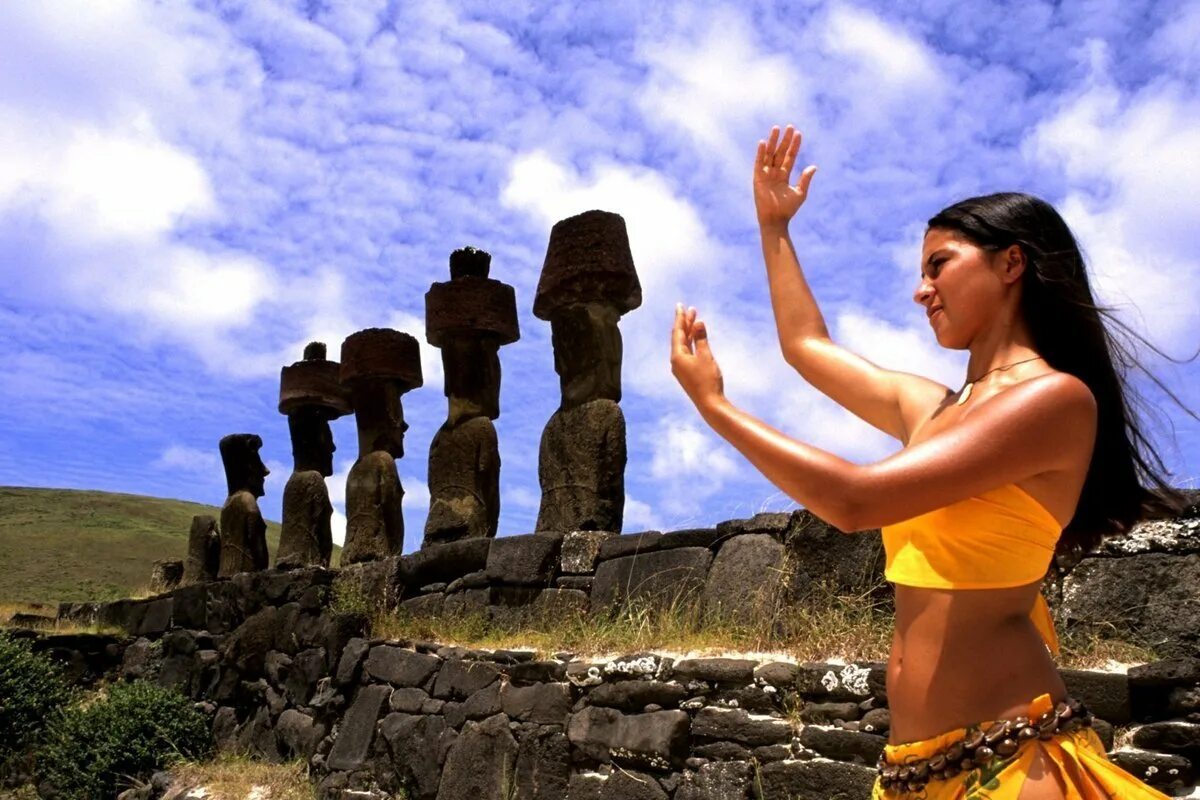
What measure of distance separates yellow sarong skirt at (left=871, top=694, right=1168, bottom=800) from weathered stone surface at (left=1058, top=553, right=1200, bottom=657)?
3404 millimetres

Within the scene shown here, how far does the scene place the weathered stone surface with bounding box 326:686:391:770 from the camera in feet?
26.8

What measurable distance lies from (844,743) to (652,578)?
2.43m

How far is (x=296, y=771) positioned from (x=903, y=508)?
25.8ft

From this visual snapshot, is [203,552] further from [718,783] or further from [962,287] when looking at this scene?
[962,287]

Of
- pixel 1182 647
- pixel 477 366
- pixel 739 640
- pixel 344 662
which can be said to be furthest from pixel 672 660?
pixel 477 366

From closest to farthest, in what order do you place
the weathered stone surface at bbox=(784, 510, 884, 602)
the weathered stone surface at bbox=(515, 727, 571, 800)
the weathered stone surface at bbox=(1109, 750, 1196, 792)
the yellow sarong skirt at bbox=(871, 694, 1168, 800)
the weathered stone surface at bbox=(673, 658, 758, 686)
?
the yellow sarong skirt at bbox=(871, 694, 1168, 800) → the weathered stone surface at bbox=(1109, 750, 1196, 792) → the weathered stone surface at bbox=(673, 658, 758, 686) → the weathered stone surface at bbox=(784, 510, 884, 602) → the weathered stone surface at bbox=(515, 727, 571, 800)

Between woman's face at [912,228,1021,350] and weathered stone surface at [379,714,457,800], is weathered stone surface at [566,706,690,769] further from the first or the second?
woman's face at [912,228,1021,350]

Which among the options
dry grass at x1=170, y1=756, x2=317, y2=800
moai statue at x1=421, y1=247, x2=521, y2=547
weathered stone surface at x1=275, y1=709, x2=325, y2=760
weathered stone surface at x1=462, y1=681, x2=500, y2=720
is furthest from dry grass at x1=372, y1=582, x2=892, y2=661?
moai statue at x1=421, y1=247, x2=521, y2=547

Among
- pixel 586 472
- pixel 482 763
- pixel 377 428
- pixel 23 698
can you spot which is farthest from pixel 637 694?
pixel 23 698

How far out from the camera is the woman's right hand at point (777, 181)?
8.13 ft

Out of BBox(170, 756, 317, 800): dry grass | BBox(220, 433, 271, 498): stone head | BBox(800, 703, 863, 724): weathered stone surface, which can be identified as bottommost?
BBox(170, 756, 317, 800): dry grass

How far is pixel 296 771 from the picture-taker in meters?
8.83

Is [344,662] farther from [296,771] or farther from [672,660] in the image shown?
[672,660]

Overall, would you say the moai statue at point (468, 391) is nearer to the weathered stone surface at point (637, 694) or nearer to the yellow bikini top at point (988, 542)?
the weathered stone surface at point (637, 694)
